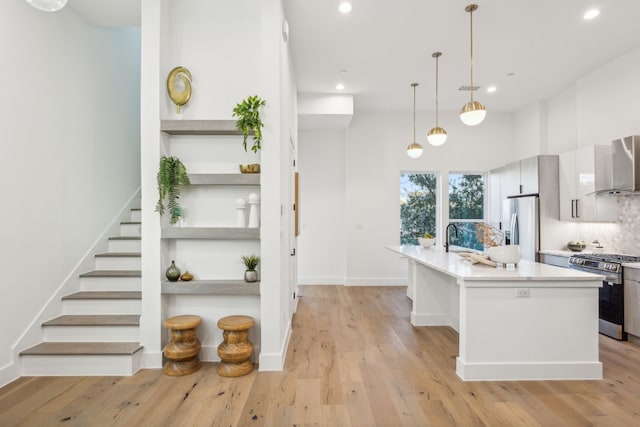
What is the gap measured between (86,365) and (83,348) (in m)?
0.15

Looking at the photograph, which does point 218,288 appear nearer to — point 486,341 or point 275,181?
point 275,181

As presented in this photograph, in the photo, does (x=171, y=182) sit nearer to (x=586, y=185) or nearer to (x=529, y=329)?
(x=529, y=329)

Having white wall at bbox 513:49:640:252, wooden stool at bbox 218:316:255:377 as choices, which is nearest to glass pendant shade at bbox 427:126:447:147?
white wall at bbox 513:49:640:252

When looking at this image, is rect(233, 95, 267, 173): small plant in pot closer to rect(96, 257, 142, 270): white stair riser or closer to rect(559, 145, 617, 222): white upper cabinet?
rect(96, 257, 142, 270): white stair riser

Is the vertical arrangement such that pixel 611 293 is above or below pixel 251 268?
below

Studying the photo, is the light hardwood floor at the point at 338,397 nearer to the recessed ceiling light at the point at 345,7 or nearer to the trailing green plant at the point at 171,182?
the trailing green plant at the point at 171,182

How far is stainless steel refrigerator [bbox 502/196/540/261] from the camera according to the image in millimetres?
5008

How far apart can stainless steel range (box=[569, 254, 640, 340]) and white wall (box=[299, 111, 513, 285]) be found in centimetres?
306

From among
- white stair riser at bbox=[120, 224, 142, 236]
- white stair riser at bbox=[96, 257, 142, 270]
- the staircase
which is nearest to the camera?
the staircase

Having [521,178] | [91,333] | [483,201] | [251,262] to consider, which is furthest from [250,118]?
[483,201]

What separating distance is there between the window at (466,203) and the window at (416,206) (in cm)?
35

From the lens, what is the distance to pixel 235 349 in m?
2.79

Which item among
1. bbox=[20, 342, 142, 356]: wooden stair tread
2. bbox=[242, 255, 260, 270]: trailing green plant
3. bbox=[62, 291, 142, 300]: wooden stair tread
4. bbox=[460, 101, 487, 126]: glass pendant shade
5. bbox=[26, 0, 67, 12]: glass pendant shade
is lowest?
bbox=[20, 342, 142, 356]: wooden stair tread

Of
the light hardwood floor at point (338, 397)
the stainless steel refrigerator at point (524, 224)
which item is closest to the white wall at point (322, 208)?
the stainless steel refrigerator at point (524, 224)
